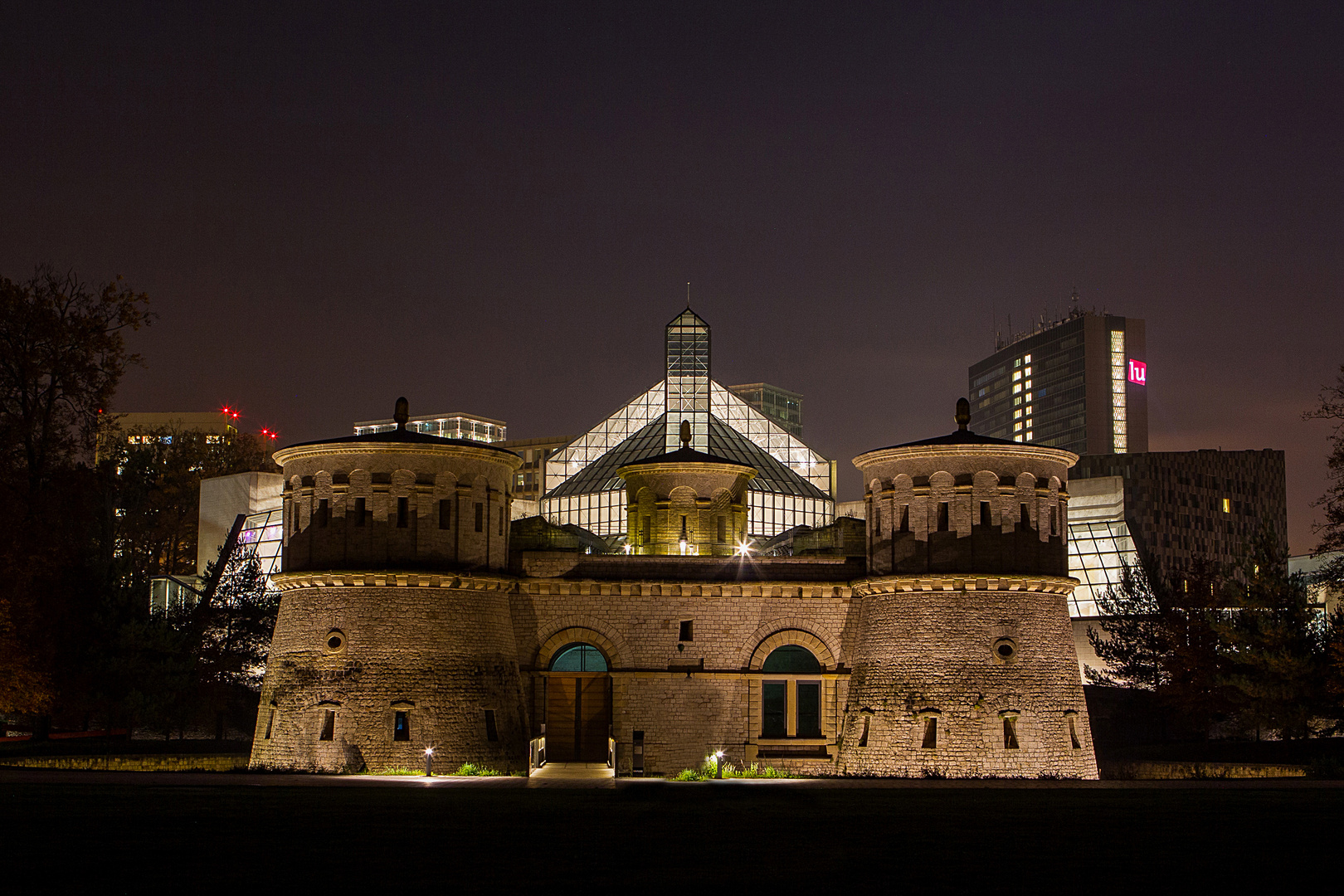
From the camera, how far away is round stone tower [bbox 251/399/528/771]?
32.6m

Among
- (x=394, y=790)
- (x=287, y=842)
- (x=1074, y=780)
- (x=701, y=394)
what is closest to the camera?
(x=287, y=842)

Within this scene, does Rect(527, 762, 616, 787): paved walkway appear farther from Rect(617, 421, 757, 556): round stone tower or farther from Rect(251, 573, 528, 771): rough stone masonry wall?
Rect(617, 421, 757, 556): round stone tower

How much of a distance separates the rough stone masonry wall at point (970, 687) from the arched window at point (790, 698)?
1.88 metres

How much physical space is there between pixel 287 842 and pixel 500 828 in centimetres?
293

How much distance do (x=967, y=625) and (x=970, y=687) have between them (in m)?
1.46

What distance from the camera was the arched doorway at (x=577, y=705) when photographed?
118 feet

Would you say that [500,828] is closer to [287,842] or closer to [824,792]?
[287,842]

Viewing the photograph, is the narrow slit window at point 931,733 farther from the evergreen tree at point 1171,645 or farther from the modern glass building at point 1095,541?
the modern glass building at point 1095,541

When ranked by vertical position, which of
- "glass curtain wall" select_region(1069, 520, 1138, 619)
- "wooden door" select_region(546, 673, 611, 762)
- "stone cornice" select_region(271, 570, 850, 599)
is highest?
"glass curtain wall" select_region(1069, 520, 1138, 619)

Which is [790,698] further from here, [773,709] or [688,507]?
[688,507]

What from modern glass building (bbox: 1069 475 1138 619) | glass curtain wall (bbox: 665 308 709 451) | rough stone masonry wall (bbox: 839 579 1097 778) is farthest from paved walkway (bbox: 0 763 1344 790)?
modern glass building (bbox: 1069 475 1138 619)

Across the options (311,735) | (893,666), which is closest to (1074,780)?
(893,666)

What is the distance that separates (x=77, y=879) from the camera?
49.3 feet

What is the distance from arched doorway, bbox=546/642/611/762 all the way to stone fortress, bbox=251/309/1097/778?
0.20 feet
